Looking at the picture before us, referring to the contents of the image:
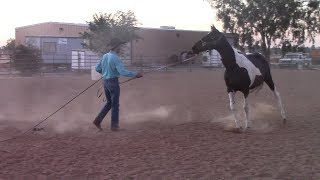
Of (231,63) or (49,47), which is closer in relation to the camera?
→ (231,63)

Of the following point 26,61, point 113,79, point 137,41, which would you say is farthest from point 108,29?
point 113,79

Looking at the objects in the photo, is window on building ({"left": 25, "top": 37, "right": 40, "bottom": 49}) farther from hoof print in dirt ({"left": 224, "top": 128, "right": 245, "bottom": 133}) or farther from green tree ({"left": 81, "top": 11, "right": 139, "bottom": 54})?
hoof print in dirt ({"left": 224, "top": 128, "right": 245, "bottom": 133})

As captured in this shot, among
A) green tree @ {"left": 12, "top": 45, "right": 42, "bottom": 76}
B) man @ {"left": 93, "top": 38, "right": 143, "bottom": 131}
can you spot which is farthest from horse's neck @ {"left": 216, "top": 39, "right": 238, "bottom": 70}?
green tree @ {"left": 12, "top": 45, "right": 42, "bottom": 76}

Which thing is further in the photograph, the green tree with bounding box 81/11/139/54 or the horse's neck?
the green tree with bounding box 81/11/139/54

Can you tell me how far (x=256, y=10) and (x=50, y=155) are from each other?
36.8 metres

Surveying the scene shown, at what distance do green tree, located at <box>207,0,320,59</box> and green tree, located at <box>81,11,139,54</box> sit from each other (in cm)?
769

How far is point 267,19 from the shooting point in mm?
41844

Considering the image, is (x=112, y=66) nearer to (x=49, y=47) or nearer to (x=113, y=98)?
(x=113, y=98)

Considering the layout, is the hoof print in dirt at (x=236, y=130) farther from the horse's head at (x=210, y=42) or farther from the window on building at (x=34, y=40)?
the window on building at (x=34, y=40)

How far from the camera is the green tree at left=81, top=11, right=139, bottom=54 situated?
4025cm

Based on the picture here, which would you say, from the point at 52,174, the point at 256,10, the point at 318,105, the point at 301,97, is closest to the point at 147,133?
the point at 52,174

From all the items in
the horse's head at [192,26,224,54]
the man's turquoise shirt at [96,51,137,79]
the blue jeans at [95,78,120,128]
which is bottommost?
the blue jeans at [95,78,120,128]

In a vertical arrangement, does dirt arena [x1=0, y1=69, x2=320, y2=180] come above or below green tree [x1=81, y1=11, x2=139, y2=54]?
below

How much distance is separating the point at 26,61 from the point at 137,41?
17.2 meters
